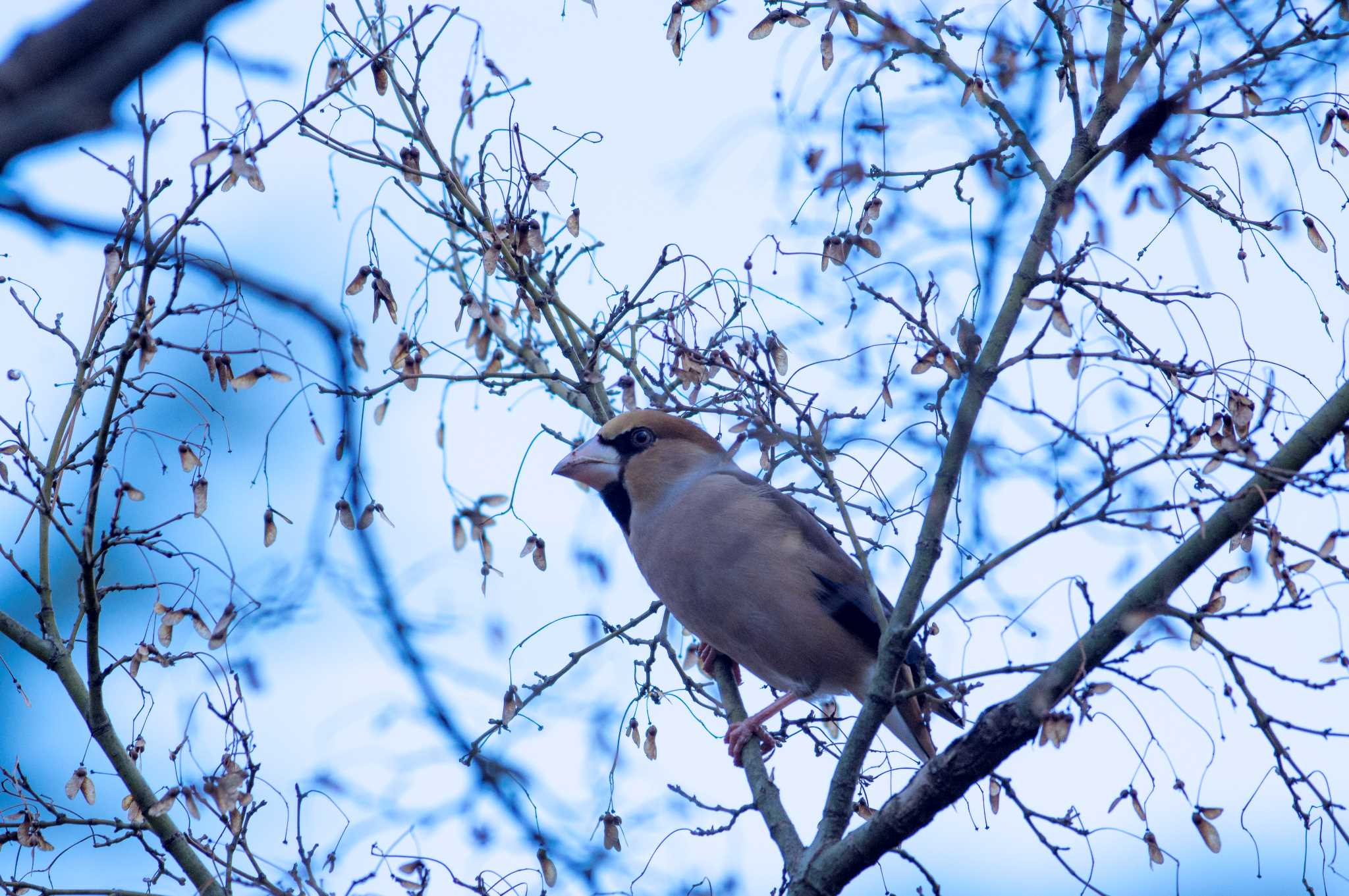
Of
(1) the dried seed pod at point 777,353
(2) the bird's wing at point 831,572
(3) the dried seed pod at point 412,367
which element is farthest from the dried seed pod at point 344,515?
(2) the bird's wing at point 831,572

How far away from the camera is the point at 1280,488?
3.11 meters

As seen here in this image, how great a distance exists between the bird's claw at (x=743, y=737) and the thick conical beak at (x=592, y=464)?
131 centimetres

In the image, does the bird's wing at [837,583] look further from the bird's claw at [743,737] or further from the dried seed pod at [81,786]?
the dried seed pod at [81,786]

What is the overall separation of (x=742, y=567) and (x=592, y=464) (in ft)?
2.56

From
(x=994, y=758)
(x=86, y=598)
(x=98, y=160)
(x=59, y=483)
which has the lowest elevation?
(x=994, y=758)

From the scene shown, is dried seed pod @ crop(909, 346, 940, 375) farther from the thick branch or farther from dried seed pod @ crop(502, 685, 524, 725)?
dried seed pod @ crop(502, 685, 524, 725)

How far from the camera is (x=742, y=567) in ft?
17.2

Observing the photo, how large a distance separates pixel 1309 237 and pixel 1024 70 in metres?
0.93

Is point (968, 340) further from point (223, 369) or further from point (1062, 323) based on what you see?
point (223, 369)

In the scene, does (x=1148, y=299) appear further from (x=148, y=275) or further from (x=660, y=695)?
(x=148, y=275)

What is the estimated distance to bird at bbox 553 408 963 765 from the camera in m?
5.13

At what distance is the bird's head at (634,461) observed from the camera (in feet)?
18.1

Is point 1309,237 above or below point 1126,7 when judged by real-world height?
below

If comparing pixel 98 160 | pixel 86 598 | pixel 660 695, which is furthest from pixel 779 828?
pixel 98 160
